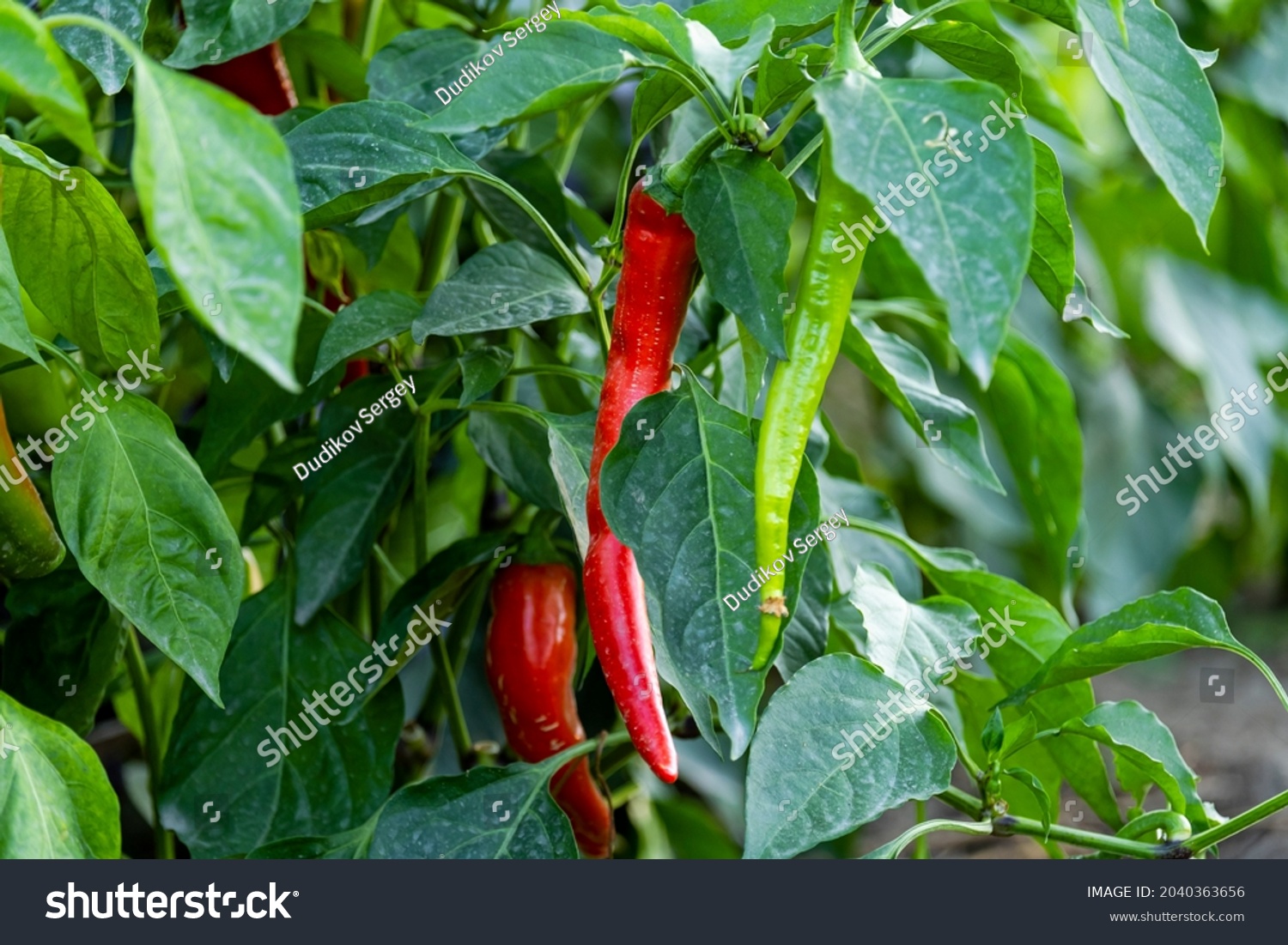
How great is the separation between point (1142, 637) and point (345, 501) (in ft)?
1.14

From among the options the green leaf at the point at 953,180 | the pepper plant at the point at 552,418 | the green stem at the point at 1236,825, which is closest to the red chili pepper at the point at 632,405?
the pepper plant at the point at 552,418

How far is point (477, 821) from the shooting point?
499mm

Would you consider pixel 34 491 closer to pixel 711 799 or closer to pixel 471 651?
pixel 471 651

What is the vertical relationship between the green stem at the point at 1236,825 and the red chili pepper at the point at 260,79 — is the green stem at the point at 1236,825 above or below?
below

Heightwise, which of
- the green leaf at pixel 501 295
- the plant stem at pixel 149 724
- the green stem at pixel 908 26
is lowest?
the plant stem at pixel 149 724

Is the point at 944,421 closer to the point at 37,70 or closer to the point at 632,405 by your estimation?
the point at 632,405

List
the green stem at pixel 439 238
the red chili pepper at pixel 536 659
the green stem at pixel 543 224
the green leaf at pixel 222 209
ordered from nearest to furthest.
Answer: the green leaf at pixel 222 209
the green stem at pixel 543 224
the red chili pepper at pixel 536 659
the green stem at pixel 439 238

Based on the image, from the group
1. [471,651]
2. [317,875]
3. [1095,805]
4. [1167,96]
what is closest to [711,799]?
[471,651]

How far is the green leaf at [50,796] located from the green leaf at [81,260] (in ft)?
0.45

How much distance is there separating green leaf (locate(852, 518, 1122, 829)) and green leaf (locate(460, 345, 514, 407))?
Answer: 0.20 meters

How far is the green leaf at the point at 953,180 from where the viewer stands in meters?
0.30

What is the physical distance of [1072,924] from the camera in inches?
18.6

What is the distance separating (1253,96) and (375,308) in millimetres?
1279

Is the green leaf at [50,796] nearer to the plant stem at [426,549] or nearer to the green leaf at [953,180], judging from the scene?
the plant stem at [426,549]
